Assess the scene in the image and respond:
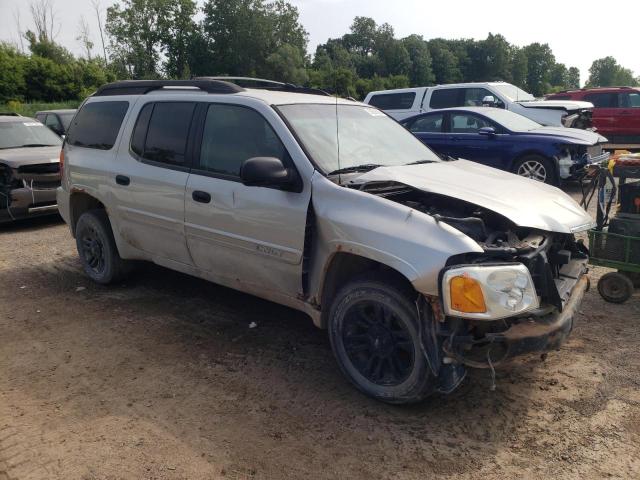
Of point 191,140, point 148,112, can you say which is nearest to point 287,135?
point 191,140

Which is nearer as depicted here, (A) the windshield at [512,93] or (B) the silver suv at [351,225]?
(B) the silver suv at [351,225]

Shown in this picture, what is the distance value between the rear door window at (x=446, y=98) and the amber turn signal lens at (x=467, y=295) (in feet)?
36.9

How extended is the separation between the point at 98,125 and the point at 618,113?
1419 cm

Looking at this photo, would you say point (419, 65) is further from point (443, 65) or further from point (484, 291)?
point (484, 291)

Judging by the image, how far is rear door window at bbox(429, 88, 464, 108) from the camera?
43.9 feet

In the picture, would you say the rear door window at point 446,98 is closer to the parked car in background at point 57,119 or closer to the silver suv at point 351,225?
the parked car in background at point 57,119

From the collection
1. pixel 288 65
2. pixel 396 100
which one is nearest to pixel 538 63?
pixel 288 65

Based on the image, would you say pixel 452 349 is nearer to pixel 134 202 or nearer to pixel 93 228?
pixel 134 202

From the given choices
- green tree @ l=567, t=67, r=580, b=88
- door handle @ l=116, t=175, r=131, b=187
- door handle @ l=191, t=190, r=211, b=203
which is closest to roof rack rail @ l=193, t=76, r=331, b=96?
door handle @ l=116, t=175, r=131, b=187

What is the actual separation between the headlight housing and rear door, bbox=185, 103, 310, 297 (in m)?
1.13

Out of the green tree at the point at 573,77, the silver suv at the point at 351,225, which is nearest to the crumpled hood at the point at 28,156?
the silver suv at the point at 351,225

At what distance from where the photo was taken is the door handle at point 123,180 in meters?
4.99

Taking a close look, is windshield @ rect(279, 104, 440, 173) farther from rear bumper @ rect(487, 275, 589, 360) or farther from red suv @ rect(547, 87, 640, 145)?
red suv @ rect(547, 87, 640, 145)

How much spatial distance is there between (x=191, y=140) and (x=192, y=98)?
1.25 feet
